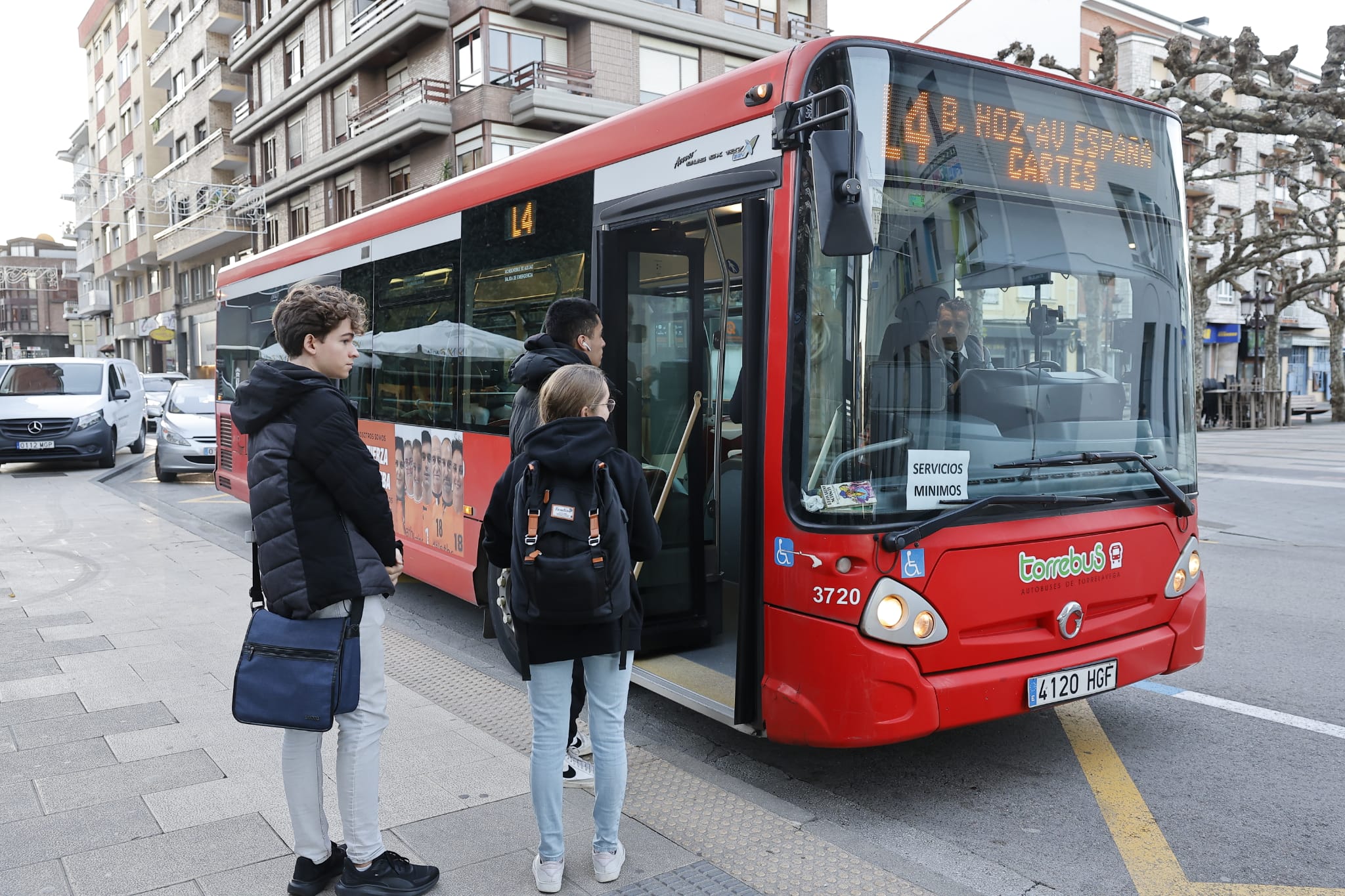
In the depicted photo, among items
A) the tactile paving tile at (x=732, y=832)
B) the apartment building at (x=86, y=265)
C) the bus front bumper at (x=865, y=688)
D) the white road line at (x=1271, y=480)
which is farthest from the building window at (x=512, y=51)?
the apartment building at (x=86, y=265)

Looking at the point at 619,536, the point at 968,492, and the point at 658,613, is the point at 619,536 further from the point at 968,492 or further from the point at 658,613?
the point at 658,613

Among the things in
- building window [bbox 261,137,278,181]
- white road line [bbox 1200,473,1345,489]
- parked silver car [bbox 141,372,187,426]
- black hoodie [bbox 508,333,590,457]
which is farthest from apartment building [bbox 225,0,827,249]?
black hoodie [bbox 508,333,590,457]

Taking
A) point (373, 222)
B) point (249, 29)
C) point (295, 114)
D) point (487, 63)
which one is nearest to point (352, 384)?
point (373, 222)

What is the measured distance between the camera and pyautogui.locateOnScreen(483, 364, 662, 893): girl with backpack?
9.84ft

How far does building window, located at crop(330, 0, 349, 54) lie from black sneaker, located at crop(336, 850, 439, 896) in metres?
33.6

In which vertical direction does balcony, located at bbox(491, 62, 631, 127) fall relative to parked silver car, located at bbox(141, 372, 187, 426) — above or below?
above

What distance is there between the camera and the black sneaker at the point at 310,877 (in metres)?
3.10

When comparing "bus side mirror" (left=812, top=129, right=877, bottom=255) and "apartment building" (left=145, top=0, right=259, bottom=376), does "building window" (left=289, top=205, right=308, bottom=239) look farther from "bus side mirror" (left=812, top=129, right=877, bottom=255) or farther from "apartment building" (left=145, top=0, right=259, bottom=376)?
"bus side mirror" (left=812, top=129, right=877, bottom=255)

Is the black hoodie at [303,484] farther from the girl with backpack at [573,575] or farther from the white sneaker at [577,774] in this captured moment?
the white sneaker at [577,774]

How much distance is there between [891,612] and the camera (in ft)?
12.1

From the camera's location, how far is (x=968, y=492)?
3.81m

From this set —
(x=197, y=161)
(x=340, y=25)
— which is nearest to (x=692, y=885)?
(x=340, y=25)

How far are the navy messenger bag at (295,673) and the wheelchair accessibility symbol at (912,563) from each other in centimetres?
190

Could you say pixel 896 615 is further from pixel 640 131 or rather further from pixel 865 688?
pixel 640 131
